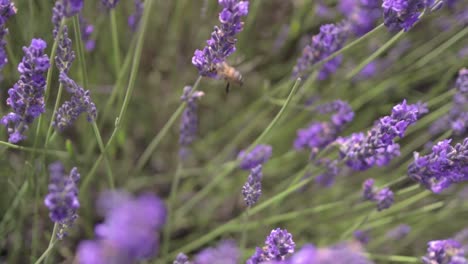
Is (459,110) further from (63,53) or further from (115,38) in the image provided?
(63,53)

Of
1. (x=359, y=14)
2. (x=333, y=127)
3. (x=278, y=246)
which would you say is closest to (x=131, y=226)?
(x=278, y=246)

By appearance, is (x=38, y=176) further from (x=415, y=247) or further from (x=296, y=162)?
(x=415, y=247)

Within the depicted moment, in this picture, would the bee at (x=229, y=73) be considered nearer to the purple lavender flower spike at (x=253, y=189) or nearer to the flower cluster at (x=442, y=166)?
the purple lavender flower spike at (x=253, y=189)

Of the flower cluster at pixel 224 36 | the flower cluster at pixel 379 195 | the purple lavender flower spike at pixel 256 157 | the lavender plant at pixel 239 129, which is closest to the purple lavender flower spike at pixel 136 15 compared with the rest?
the lavender plant at pixel 239 129

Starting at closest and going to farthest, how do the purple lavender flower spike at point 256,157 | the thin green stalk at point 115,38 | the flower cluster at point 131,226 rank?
the flower cluster at point 131,226, the thin green stalk at point 115,38, the purple lavender flower spike at point 256,157

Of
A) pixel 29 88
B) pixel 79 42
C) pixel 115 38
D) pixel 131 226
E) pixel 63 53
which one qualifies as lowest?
pixel 131 226

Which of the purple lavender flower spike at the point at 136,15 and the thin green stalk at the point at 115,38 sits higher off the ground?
the purple lavender flower spike at the point at 136,15

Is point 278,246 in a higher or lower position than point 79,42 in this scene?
lower
